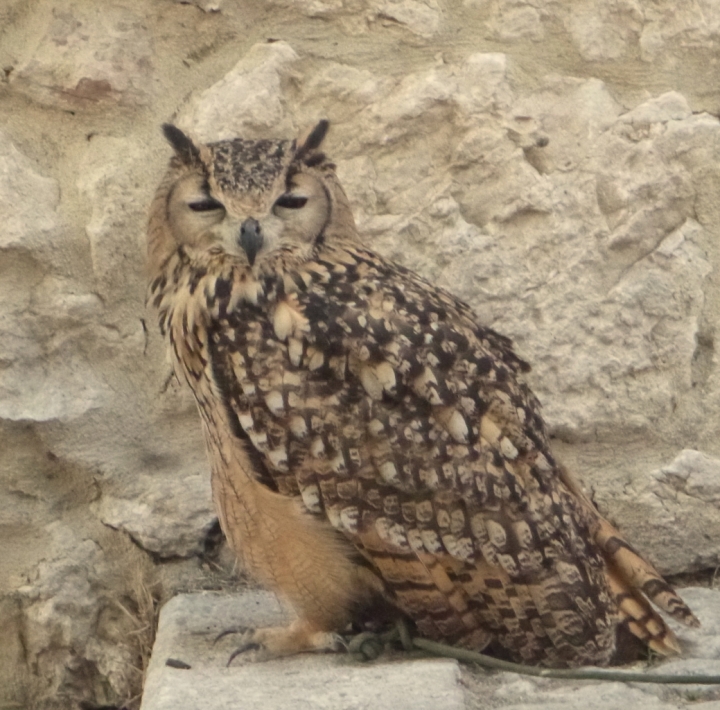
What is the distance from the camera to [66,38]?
232 cm

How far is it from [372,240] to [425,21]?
0.45 meters

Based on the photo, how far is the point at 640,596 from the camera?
80.5 inches

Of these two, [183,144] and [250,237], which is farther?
[183,144]

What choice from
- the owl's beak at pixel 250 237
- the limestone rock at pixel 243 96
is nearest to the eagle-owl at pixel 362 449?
the owl's beak at pixel 250 237

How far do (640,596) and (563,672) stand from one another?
26 centimetres

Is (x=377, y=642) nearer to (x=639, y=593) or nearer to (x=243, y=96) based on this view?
(x=639, y=593)

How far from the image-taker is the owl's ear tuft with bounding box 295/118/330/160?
210 cm

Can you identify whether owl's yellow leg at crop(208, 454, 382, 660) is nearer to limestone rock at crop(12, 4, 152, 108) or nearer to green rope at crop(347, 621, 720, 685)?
green rope at crop(347, 621, 720, 685)

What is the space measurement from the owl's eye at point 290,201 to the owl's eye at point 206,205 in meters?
0.10

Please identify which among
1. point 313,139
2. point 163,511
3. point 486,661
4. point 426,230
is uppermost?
point 313,139

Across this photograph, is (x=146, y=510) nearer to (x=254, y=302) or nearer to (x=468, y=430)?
(x=254, y=302)

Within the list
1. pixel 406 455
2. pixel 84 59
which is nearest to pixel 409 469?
pixel 406 455

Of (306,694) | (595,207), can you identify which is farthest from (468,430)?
(595,207)

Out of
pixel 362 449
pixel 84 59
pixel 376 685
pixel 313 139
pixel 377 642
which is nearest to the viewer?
pixel 376 685
